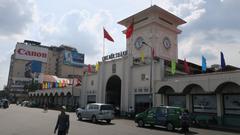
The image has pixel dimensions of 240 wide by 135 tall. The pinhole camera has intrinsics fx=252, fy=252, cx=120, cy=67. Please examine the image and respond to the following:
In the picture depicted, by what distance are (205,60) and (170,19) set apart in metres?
23.7

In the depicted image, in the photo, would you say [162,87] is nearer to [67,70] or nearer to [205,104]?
[205,104]

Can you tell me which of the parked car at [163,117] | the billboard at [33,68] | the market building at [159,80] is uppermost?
the billboard at [33,68]

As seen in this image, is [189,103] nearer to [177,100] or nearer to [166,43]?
[177,100]

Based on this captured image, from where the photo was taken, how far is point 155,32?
162 ft

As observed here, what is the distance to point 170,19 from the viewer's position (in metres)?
52.8

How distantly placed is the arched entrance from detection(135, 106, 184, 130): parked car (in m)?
20.8

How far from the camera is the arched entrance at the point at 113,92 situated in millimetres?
43500

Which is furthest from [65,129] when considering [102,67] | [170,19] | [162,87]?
[170,19]

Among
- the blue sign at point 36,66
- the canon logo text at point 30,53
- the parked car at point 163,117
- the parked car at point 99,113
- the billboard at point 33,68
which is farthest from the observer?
the billboard at point 33,68

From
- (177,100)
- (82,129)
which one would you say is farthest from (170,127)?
(177,100)

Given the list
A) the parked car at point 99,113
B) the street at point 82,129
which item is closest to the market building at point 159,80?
the street at point 82,129

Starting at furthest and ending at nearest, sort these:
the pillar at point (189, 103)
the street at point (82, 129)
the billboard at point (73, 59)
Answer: the billboard at point (73, 59) → the pillar at point (189, 103) → the street at point (82, 129)

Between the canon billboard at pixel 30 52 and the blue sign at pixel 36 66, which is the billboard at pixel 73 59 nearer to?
the canon billboard at pixel 30 52

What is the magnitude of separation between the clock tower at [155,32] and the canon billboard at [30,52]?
81.4 meters
